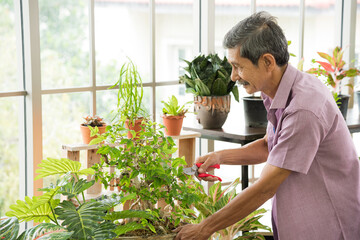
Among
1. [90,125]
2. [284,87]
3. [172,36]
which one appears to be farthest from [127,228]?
[172,36]

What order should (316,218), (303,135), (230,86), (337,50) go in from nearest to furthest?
(303,135) → (316,218) → (230,86) → (337,50)

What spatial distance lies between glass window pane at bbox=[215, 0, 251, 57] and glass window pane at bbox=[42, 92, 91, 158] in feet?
3.59

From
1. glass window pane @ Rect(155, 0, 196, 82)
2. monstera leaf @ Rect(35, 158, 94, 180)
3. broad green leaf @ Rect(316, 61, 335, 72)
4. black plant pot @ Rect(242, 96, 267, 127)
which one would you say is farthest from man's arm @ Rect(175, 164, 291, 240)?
broad green leaf @ Rect(316, 61, 335, 72)

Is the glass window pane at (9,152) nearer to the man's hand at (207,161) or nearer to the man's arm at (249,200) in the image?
the man's hand at (207,161)

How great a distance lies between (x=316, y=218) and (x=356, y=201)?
0.18 m

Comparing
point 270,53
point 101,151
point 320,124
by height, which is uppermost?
point 270,53

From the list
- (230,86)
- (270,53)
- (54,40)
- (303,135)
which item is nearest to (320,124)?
(303,135)

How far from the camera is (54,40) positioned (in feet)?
9.86

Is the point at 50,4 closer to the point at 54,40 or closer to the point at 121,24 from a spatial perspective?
the point at 54,40

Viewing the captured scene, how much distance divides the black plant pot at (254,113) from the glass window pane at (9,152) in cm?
140

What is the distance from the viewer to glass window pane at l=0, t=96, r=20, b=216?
2.92 meters

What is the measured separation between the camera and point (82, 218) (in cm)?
181

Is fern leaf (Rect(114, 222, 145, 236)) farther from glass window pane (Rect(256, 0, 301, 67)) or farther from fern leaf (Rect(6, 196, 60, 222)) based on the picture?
glass window pane (Rect(256, 0, 301, 67))

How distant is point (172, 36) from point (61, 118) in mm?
973
